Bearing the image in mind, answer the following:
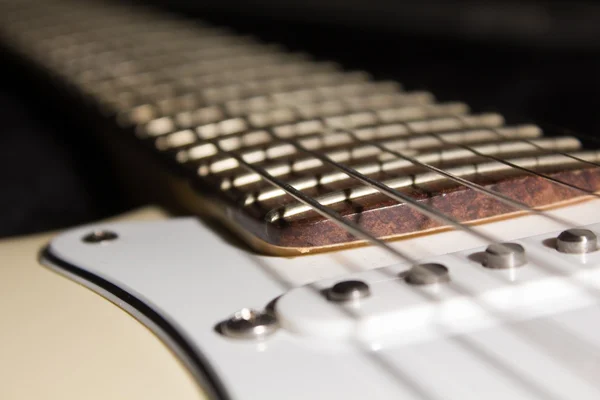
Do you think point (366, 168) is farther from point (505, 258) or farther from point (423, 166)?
point (505, 258)

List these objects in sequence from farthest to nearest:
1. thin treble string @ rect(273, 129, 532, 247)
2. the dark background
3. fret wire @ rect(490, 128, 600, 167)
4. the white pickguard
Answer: the dark background < fret wire @ rect(490, 128, 600, 167) < thin treble string @ rect(273, 129, 532, 247) < the white pickguard

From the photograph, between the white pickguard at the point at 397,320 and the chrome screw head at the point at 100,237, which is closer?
the white pickguard at the point at 397,320

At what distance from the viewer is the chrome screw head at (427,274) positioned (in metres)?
0.49

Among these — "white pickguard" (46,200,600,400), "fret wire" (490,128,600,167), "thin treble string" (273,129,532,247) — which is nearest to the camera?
"white pickguard" (46,200,600,400)

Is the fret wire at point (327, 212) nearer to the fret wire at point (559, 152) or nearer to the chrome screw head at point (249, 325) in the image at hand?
the chrome screw head at point (249, 325)

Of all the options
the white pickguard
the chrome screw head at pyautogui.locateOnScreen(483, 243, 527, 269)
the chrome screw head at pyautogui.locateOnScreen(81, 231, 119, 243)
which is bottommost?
the chrome screw head at pyautogui.locateOnScreen(81, 231, 119, 243)

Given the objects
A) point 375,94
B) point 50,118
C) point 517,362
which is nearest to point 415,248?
point 517,362

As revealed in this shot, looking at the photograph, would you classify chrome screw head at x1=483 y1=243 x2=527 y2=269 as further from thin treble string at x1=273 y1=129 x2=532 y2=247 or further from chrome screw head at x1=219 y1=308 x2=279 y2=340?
chrome screw head at x1=219 y1=308 x2=279 y2=340

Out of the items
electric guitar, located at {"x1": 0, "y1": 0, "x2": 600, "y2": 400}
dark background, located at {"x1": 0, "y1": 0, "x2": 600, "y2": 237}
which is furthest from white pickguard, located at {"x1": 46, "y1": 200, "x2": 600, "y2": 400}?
dark background, located at {"x1": 0, "y1": 0, "x2": 600, "y2": 237}

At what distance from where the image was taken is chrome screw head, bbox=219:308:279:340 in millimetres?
458

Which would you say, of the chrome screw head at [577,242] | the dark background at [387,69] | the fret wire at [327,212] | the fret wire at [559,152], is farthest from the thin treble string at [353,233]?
the dark background at [387,69]

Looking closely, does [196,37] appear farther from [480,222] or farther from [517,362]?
[517,362]

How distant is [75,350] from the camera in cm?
48

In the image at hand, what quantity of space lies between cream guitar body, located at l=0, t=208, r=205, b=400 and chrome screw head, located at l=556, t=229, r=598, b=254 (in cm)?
26
